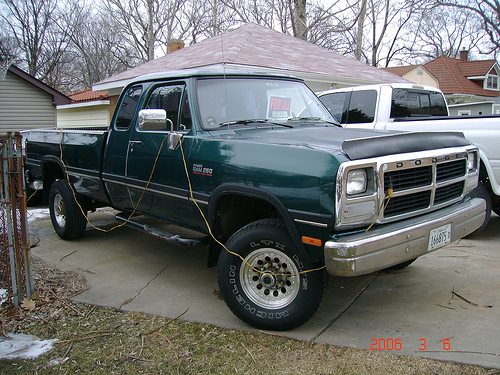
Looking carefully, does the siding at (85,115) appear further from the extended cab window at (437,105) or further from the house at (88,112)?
the extended cab window at (437,105)

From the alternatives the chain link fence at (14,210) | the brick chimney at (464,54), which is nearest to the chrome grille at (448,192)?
the chain link fence at (14,210)

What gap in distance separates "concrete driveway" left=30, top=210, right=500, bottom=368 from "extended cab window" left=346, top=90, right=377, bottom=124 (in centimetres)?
240

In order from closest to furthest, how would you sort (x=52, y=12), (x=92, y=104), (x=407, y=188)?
(x=407, y=188), (x=92, y=104), (x=52, y=12)

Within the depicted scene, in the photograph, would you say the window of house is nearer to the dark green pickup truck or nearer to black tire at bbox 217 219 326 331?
the dark green pickup truck

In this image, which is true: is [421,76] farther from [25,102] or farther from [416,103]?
[416,103]

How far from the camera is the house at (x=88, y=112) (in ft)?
60.6

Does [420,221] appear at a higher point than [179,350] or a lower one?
higher

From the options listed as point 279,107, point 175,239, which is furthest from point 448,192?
point 175,239

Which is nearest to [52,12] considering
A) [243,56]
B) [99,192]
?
[243,56]

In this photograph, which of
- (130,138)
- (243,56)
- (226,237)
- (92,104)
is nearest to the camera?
(226,237)

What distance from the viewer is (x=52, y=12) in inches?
1335

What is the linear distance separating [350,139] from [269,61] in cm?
948

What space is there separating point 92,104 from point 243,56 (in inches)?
361

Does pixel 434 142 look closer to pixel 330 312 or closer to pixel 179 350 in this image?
pixel 330 312
